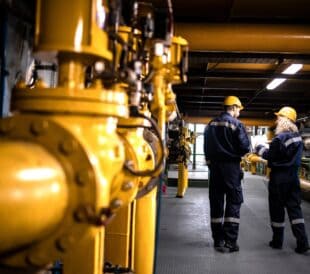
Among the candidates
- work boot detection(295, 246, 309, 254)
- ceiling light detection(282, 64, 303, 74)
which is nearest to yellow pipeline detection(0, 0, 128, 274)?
work boot detection(295, 246, 309, 254)

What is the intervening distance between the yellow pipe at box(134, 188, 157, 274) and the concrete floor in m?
1.20

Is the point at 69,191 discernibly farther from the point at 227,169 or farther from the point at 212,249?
the point at 212,249

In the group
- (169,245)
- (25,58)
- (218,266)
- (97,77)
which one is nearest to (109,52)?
(97,77)

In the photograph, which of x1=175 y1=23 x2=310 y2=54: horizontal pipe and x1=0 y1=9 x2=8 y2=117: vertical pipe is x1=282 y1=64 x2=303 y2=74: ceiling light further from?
x1=0 y1=9 x2=8 y2=117: vertical pipe

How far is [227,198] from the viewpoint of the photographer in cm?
431

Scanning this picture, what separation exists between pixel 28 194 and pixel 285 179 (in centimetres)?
389

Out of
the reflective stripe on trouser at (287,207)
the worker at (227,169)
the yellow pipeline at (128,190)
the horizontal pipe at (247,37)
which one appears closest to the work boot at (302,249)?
the reflective stripe on trouser at (287,207)

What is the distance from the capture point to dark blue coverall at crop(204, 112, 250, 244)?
13.8 feet

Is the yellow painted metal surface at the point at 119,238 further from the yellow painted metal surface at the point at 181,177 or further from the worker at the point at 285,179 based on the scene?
the yellow painted metal surface at the point at 181,177

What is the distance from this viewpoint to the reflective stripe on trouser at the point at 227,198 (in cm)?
425

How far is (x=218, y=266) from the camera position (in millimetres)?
3734

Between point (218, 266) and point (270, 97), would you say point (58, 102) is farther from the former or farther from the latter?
point (270, 97)

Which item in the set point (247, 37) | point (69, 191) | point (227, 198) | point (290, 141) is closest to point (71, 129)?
point (69, 191)

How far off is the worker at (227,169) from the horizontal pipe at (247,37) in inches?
35.6
